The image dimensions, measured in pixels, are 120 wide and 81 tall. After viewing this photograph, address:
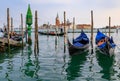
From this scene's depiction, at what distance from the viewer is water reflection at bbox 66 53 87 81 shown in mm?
14578

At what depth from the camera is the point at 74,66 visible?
57.6 feet

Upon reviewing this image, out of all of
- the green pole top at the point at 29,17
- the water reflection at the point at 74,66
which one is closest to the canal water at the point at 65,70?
the water reflection at the point at 74,66

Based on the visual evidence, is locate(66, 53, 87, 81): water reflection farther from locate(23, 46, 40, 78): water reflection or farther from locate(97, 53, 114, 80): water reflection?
locate(23, 46, 40, 78): water reflection

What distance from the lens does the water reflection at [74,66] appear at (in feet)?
47.8

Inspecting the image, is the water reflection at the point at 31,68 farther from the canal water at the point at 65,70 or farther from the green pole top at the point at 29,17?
the green pole top at the point at 29,17

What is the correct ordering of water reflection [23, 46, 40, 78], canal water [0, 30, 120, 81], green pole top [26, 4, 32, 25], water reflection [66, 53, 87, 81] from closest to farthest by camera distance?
canal water [0, 30, 120, 81]
water reflection [66, 53, 87, 81]
water reflection [23, 46, 40, 78]
green pole top [26, 4, 32, 25]

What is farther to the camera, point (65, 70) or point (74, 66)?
point (74, 66)

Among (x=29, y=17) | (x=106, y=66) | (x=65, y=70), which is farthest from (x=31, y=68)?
(x=29, y=17)

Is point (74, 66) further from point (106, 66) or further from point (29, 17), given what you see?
point (29, 17)

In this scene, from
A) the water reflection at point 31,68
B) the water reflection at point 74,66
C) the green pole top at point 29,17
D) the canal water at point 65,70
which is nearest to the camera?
the canal water at point 65,70

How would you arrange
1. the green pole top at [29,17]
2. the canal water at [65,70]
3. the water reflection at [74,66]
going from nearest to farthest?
the canal water at [65,70]
the water reflection at [74,66]
the green pole top at [29,17]

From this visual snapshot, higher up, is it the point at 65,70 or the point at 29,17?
the point at 29,17

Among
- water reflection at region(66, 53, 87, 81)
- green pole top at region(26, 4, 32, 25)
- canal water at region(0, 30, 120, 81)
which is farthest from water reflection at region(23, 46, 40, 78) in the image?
green pole top at region(26, 4, 32, 25)

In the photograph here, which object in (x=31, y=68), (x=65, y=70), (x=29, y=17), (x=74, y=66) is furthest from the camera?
(x=29, y=17)
